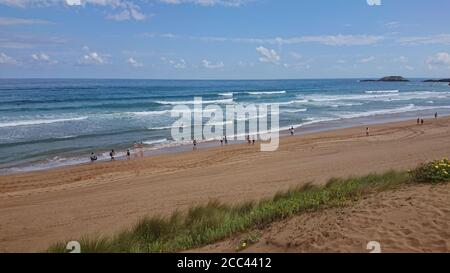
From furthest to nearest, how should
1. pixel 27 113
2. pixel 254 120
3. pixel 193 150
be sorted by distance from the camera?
pixel 27 113, pixel 254 120, pixel 193 150

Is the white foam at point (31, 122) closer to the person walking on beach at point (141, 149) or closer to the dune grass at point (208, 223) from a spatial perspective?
the person walking on beach at point (141, 149)

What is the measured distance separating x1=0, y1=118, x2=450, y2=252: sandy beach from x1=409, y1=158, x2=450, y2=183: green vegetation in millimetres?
880

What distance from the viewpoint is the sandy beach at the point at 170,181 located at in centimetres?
1152

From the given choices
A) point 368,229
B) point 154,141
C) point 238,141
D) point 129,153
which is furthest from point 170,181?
point 238,141

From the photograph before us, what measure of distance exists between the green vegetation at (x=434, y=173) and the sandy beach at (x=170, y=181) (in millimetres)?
880

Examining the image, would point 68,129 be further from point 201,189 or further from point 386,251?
point 386,251

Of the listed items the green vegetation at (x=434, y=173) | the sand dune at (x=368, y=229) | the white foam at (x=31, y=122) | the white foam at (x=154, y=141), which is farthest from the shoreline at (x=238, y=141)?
the sand dune at (x=368, y=229)

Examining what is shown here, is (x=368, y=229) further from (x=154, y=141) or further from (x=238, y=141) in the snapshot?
(x=154, y=141)

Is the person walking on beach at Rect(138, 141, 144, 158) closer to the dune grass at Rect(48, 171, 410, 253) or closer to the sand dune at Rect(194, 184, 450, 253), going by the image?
the dune grass at Rect(48, 171, 410, 253)

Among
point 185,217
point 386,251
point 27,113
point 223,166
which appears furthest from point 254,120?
point 386,251

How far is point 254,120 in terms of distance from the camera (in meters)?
39.6

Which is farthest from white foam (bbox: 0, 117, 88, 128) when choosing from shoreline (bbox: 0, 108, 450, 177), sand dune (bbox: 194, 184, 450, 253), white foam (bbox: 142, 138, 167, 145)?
sand dune (bbox: 194, 184, 450, 253)

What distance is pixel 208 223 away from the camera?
786 cm
